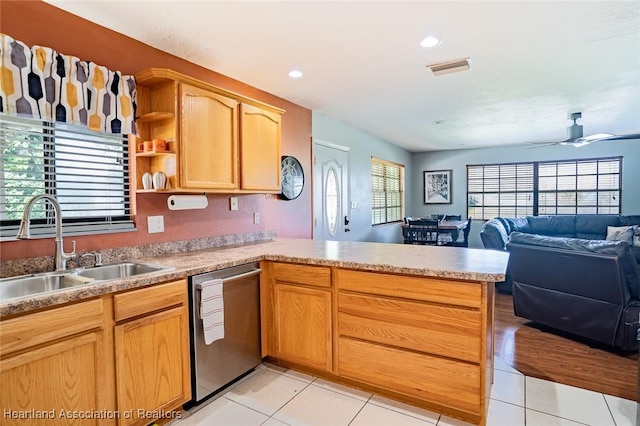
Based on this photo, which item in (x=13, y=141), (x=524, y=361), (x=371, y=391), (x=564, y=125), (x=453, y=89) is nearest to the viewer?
(x=13, y=141)

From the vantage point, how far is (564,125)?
5.26 meters

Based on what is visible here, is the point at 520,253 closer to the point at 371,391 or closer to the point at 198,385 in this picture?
the point at 371,391

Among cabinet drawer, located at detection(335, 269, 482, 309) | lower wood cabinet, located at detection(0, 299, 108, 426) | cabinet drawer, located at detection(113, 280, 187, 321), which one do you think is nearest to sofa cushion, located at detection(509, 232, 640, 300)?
cabinet drawer, located at detection(335, 269, 482, 309)

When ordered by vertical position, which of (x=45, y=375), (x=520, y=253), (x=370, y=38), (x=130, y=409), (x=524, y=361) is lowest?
(x=524, y=361)

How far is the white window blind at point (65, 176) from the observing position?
6.10 ft

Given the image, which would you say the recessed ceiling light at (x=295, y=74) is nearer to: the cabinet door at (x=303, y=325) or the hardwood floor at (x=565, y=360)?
the cabinet door at (x=303, y=325)

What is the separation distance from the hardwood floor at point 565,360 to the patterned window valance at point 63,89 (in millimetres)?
3367

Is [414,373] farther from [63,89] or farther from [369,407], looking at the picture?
[63,89]

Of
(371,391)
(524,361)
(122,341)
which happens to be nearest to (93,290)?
(122,341)

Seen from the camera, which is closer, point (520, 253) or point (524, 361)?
point (524, 361)

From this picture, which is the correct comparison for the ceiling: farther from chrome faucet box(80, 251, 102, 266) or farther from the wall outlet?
chrome faucet box(80, 251, 102, 266)

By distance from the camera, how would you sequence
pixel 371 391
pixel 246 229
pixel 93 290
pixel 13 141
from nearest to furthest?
pixel 93 290, pixel 13 141, pixel 371 391, pixel 246 229

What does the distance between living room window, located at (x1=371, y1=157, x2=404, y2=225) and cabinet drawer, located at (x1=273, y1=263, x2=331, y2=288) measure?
3.71 metres

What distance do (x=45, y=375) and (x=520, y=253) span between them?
3.87 meters
